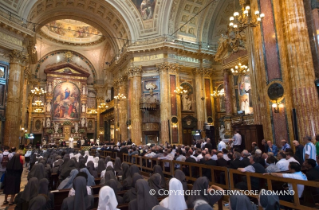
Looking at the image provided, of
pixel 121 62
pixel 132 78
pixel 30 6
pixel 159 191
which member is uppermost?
pixel 30 6

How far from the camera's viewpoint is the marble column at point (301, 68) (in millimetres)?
8320

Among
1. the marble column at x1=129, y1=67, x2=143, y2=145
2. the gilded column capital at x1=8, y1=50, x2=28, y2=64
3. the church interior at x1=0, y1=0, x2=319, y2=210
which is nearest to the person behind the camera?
the church interior at x1=0, y1=0, x2=319, y2=210

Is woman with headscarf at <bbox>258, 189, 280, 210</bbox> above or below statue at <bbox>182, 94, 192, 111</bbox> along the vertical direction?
below

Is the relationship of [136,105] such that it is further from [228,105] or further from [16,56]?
[16,56]

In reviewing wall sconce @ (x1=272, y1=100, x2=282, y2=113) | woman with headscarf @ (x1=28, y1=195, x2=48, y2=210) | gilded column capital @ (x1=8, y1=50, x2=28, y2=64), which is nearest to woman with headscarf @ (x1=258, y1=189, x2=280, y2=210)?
woman with headscarf @ (x1=28, y1=195, x2=48, y2=210)

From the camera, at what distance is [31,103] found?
92.3 ft

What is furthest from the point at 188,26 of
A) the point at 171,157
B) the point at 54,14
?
the point at 171,157

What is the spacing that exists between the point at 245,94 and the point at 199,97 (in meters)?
6.16

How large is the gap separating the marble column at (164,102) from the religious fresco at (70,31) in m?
15.3

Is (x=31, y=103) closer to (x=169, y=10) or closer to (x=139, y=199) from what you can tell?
(x=169, y=10)

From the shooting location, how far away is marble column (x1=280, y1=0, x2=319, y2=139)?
27.3 ft

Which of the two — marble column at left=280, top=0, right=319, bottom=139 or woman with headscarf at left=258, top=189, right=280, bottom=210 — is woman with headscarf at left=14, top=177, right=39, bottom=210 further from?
marble column at left=280, top=0, right=319, bottom=139

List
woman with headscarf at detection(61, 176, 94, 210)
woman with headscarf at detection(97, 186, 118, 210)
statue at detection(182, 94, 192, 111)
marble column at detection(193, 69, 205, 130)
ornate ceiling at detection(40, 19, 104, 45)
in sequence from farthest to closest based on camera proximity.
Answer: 1. ornate ceiling at detection(40, 19, 104, 45)
2. statue at detection(182, 94, 192, 111)
3. marble column at detection(193, 69, 205, 130)
4. woman with headscarf at detection(61, 176, 94, 210)
5. woman with headscarf at detection(97, 186, 118, 210)

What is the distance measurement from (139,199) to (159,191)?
79 centimetres
